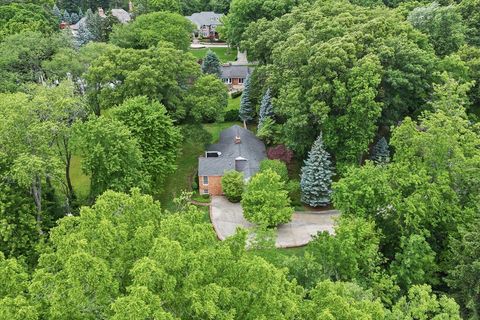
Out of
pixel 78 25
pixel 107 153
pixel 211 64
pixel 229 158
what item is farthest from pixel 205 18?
pixel 107 153

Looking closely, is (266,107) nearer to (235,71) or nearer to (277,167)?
(277,167)

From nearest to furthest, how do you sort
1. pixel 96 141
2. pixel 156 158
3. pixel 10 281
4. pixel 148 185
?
1. pixel 10 281
2. pixel 96 141
3. pixel 148 185
4. pixel 156 158

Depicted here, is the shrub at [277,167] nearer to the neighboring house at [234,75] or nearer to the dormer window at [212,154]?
the dormer window at [212,154]

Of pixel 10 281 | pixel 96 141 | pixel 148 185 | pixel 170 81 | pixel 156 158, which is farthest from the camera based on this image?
pixel 170 81

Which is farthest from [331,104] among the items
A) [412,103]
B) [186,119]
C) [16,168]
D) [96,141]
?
[16,168]

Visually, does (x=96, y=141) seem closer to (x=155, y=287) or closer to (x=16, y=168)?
(x=16, y=168)

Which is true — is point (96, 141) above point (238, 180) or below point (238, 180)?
above

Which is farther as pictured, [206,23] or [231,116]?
[206,23]
